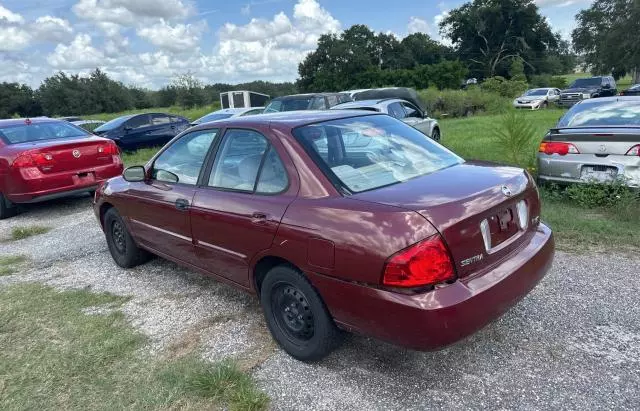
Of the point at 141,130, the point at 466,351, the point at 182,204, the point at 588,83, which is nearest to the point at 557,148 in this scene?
the point at 466,351

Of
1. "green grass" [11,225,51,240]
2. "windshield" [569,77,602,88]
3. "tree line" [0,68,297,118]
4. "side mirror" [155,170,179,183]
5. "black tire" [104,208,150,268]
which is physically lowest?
"green grass" [11,225,51,240]

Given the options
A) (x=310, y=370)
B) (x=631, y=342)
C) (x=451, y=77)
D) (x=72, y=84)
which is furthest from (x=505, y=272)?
(x=72, y=84)

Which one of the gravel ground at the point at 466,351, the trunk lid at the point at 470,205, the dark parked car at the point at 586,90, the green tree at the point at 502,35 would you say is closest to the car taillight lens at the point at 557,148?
the gravel ground at the point at 466,351

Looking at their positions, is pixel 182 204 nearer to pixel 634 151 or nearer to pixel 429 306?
pixel 429 306

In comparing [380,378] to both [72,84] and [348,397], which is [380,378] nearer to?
[348,397]

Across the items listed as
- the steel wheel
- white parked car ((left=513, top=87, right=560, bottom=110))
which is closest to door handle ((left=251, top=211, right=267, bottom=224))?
the steel wheel

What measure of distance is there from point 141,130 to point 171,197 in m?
12.3

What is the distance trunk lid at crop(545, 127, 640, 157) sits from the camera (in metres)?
5.55

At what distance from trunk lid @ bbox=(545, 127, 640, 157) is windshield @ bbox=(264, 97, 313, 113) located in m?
8.19

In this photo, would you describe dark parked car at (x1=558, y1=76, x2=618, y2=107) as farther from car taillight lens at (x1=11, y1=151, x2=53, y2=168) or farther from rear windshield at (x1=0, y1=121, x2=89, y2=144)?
car taillight lens at (x1=11, y1=151, x2=53, y2=168)

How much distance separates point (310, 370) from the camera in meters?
3.02

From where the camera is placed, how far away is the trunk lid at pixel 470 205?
249 centimetres

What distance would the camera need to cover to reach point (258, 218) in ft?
10.1

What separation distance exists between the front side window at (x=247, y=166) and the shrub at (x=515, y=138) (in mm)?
5334
